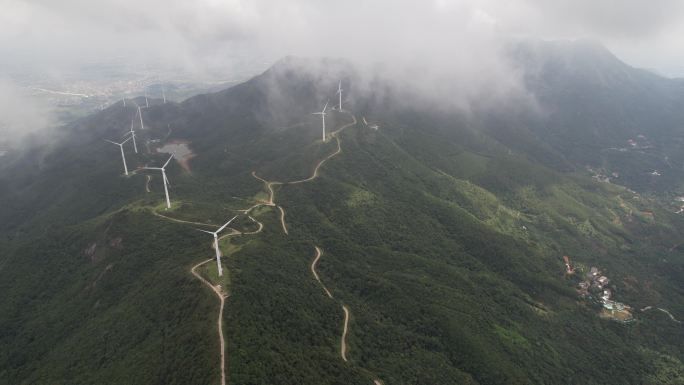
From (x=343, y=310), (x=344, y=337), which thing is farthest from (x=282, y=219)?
(x=344, y=337)

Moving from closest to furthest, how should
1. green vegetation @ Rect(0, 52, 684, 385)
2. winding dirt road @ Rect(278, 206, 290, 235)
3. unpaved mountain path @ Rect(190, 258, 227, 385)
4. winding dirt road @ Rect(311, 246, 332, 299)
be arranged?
1. unpaved mountain path @ Rect(190, 258, 227, 385)
2. green vegetation @ Rect(0, 52, 684, 385)
3. winding dirt road @ Rect(311, 246, 332, 299)
4. winding dirt road @ Rect(278, 206, 290, 235)

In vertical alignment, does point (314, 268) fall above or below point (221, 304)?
below

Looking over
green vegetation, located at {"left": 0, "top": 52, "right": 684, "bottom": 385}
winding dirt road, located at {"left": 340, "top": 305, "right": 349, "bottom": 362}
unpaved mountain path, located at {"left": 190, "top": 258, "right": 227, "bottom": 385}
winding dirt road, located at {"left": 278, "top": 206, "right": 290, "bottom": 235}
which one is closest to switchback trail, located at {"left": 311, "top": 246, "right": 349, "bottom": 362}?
winding dirt road, located at {"left": 340, "top": 305, "right": 349, "bottom": 362}

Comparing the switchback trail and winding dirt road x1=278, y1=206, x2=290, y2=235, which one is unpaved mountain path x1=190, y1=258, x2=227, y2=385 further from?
winding dirt road x1=278, y1=206, x2=290, y2=235

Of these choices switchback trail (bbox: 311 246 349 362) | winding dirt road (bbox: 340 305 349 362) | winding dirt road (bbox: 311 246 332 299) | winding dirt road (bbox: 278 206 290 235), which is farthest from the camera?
winding dirt road (bbox: 278 206 290 235)

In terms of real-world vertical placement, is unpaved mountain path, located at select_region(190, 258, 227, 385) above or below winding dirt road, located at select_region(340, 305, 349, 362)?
above

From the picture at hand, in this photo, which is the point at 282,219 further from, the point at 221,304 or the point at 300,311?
the point at 221,304

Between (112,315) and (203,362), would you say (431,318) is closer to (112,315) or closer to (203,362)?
(203,362)

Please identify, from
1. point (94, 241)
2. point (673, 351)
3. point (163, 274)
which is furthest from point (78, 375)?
point (673, 351)

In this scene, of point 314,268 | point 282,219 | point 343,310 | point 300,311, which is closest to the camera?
point 300,311

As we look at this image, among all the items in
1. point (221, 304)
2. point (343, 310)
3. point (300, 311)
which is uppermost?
point (221, 304)

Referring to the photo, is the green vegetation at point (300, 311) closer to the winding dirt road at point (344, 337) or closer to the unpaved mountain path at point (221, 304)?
the unpaved mountain path at point (221, 304)

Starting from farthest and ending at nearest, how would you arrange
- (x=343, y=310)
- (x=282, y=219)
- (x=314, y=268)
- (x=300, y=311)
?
(x=282, y=219) → (x=314, y=268) → (x=343, y=310) → (x=300, y=311)
